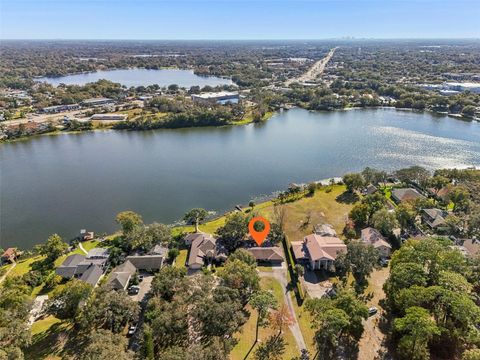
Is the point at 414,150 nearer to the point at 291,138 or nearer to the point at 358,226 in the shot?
the point at 291,138

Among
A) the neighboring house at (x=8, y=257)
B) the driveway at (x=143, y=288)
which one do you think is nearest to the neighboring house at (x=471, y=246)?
the driveway at (x=143, y=288)

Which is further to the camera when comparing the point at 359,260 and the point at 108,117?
the point at 108,117

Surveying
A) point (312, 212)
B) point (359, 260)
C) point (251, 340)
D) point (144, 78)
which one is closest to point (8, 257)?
point (251, 340)

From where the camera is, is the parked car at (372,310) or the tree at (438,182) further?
the tree at (438,182)

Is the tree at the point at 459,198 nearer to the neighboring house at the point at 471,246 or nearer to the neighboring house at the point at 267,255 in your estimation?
the neighboring house at the point at 471,246

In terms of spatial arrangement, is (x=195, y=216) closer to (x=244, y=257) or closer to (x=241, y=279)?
(x=244, y=257)

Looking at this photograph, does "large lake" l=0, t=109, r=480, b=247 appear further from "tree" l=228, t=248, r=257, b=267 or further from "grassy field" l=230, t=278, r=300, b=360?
"grassy field" l=230, t=278, r=300, b=360
